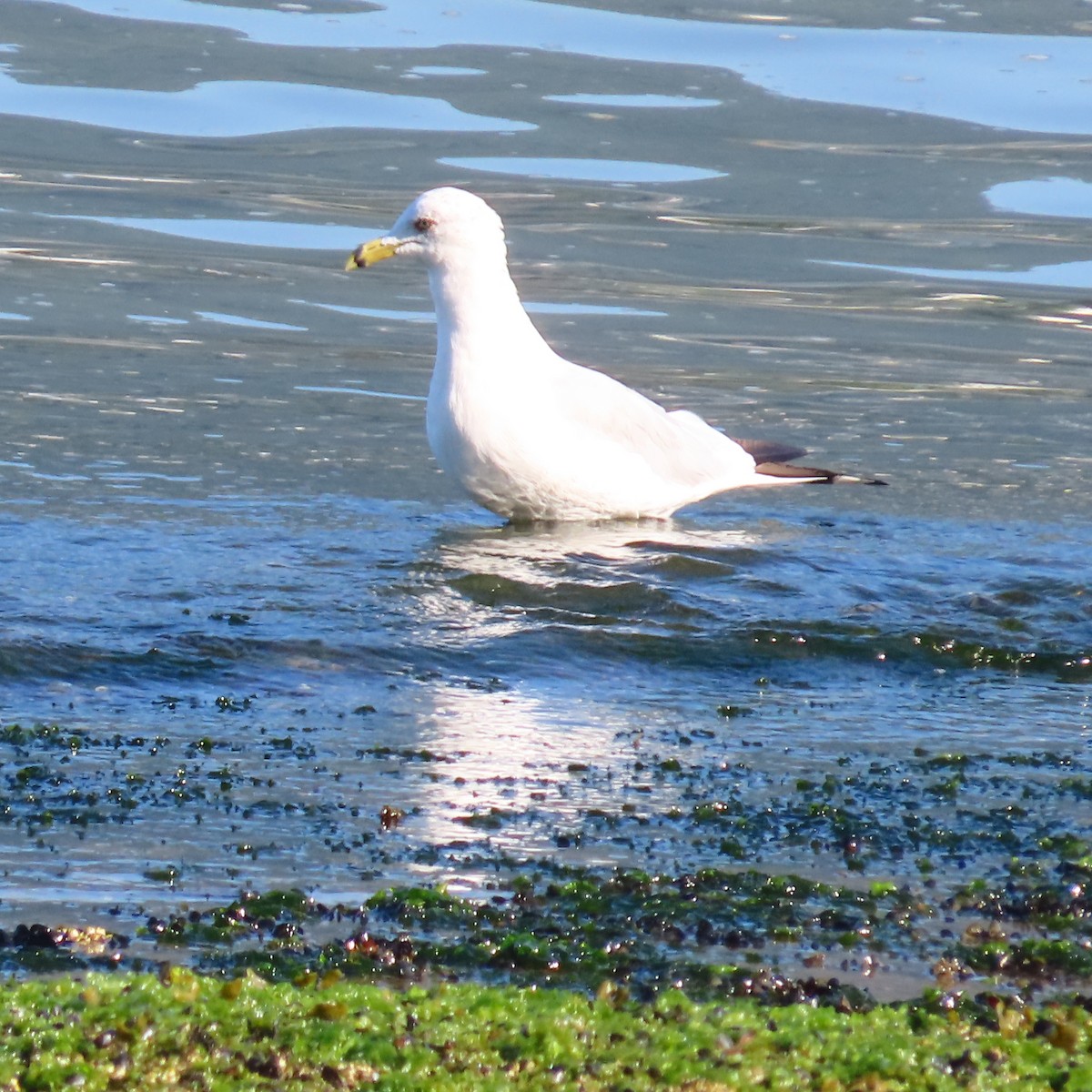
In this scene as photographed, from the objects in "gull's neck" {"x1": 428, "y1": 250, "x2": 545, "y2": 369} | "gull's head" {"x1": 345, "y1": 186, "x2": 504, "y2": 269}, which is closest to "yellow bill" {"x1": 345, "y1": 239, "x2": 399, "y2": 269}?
"gull's head" {"x1": 345, "y1": 186, "x2": 504, "y2": 269}

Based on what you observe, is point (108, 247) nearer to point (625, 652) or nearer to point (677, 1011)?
point (625, 652)

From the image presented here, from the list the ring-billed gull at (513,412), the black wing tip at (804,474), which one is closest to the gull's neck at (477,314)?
the ring-billed gull at (513,412)

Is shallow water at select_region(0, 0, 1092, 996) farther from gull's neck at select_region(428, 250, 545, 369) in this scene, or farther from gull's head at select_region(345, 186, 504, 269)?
gull's head at select_region(345, 186, 504, 269)

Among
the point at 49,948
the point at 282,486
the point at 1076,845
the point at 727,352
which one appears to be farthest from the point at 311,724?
the point at 727,352

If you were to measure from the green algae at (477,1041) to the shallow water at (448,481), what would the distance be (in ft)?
2.02

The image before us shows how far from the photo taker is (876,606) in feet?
22.8

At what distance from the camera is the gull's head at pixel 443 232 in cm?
834

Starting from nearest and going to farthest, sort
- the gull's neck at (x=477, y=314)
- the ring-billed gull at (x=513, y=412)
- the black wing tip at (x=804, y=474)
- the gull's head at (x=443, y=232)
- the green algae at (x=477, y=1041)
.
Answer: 1. the green algae at (x=477, y=1041)
2. the ring-billed gull at (x=513, y=412)
3. the gull's neck at (x=477, y=314)
4. the gull's head at (x=443, y=232)
5. the black wing tip at (x=804, y=474)

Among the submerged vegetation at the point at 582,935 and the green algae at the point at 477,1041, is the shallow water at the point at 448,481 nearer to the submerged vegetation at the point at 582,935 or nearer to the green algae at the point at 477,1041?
the submerged vegetation at the point at 582,935

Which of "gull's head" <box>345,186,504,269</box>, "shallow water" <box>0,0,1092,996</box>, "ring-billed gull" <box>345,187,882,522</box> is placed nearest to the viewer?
"shallow water" <box>0,0,1092,996</box>

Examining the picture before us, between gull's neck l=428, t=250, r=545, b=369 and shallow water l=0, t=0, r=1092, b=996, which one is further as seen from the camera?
gull's neck l=428, t=250, r=545, b=369

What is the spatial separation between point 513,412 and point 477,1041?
4.65 meters

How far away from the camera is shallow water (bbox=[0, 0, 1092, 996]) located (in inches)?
198

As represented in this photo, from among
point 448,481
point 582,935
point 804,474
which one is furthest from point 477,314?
point 582,935
